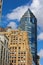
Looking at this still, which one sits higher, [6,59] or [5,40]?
[5,40]

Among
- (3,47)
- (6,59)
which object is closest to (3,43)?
(3,47)

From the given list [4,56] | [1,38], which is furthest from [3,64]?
[1,38]

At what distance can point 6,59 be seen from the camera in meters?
152

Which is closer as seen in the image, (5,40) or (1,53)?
(1,53)

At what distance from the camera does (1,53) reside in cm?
14012

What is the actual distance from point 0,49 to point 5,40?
14.0 m

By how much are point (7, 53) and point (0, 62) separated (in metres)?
17.6

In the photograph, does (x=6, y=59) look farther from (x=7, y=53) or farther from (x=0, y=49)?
(x=0, y=49)

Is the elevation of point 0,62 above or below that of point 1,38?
below

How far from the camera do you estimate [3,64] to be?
144 m

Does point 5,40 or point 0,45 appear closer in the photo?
point 0,45

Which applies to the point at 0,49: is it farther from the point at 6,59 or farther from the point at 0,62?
the point at 6,59

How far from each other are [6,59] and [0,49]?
15545 mm

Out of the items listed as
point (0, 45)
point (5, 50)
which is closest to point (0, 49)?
point (0, 45)
